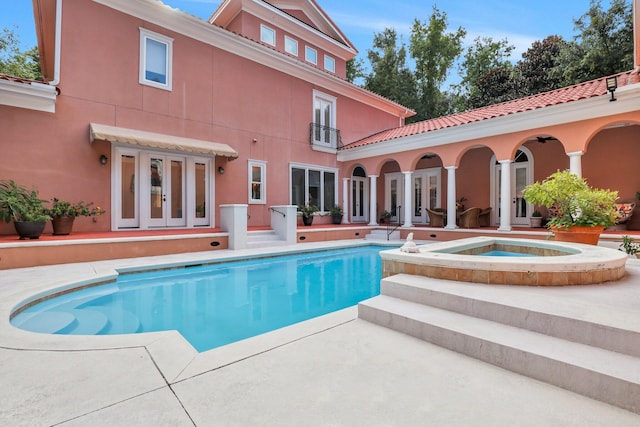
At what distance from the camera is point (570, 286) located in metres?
3.74

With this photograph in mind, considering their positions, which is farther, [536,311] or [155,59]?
[155,59]

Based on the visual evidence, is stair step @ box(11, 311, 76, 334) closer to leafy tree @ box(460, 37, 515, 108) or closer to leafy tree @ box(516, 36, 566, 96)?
leafy tree @ box(516, 36, 566, 96)

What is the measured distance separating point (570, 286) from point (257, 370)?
12.2ft

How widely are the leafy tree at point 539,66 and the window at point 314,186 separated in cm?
1680

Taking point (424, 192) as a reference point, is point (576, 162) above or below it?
above

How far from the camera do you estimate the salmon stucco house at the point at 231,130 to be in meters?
8.67

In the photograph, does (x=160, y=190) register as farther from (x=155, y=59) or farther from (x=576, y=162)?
(x=576, y=162)

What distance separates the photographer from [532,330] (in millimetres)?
2873

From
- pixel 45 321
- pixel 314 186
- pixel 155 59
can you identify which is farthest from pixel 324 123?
pixel 45 321

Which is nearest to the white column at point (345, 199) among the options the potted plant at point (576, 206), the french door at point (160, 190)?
the french door at point (160, 190)

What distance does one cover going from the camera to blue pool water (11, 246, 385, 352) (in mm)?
4141

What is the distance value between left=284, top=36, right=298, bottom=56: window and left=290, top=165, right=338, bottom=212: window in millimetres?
6081

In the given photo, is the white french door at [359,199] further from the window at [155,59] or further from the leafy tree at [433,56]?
the leafy tree at [433,56]

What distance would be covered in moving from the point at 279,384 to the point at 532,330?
2.33 metres
